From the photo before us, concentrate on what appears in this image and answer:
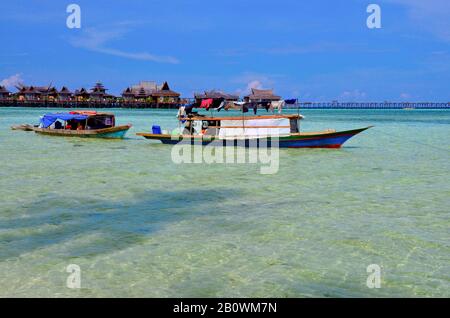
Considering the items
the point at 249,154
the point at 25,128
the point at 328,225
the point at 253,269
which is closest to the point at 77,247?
the point at 253,269

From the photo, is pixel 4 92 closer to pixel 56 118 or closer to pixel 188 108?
pixel 56 118

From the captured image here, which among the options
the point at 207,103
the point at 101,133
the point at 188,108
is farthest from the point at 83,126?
the point at 207,103

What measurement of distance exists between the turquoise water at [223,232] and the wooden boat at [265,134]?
6728mm

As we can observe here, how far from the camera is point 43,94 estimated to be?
120m

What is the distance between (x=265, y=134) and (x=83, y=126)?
13.8m

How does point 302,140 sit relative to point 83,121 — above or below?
below

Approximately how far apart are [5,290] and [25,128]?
3418 centimetres

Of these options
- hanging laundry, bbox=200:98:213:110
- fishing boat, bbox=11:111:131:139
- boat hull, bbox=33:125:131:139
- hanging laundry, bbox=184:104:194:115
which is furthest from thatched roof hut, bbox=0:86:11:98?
hanging laundry, bbox=200:98:213:110

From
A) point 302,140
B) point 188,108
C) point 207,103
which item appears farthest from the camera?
point 188,108

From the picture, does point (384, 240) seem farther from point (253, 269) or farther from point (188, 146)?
point (188, 146)

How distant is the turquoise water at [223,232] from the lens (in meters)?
6.20

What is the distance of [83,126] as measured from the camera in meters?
30.9

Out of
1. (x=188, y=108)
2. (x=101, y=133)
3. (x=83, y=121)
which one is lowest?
(x=101, y=133)

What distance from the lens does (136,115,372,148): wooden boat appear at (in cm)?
2303
